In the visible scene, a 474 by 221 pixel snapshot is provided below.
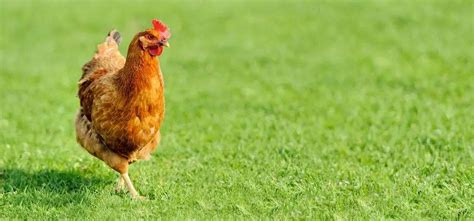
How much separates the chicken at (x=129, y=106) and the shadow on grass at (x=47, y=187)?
37cm

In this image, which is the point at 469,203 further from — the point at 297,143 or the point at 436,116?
the point at 436,116

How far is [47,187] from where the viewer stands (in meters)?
8.00

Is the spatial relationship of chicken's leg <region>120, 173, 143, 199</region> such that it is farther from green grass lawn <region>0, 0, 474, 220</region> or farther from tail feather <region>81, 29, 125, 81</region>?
tail feather <region>81, 29, 125, 81</region>

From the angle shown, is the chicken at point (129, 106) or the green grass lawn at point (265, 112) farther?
the green grass lawn at point (265, 112)

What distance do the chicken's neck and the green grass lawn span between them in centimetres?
96

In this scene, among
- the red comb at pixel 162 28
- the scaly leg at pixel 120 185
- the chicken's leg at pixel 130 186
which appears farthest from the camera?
the scaly leg at pixel 120 185

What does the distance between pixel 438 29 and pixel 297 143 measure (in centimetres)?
676

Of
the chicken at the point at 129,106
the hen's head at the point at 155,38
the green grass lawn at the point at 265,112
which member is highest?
the hen's head at the point at 155,38

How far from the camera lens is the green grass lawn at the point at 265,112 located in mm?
7484

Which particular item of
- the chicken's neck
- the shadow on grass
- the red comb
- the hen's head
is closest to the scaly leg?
the shadow on grass

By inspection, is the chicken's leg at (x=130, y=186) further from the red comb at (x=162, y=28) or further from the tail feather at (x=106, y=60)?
the red comb at (x=162, y=28)

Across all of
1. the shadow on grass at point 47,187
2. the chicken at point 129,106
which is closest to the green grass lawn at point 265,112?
the shadow on grass at point 47,187

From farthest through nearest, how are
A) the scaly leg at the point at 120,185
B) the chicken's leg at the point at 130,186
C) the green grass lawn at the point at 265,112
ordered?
the scaly leg at the point at 120,185 < the chicken's leg at the point at 130,186 < the green grass lawn at the point at 265,112

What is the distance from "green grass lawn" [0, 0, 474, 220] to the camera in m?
7.48
